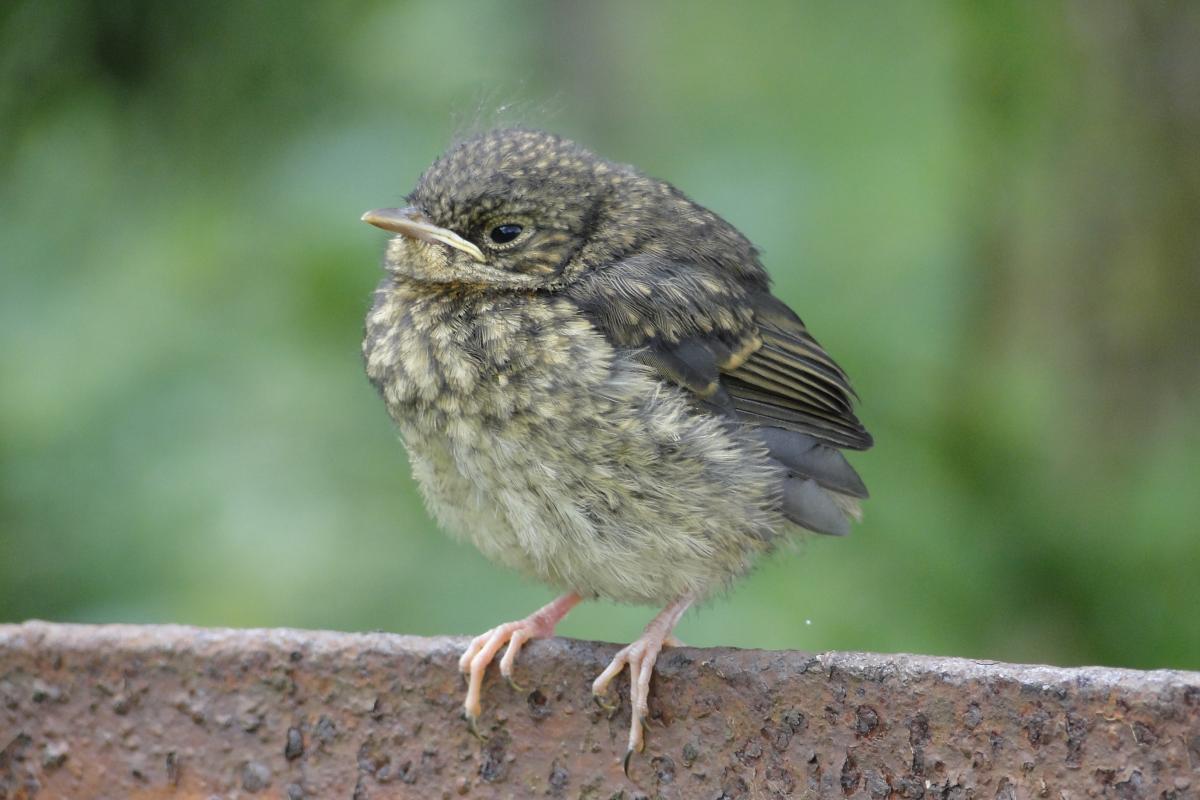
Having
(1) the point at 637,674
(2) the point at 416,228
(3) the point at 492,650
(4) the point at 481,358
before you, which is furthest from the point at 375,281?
(1) the point at 637,674

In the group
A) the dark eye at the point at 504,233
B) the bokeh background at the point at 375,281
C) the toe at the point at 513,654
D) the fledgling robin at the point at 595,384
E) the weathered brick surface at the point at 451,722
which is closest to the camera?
the weathered brick surface at the point at 451,722

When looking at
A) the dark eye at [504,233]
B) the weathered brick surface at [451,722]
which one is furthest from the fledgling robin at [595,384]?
the weathered brick surface at [451,722]

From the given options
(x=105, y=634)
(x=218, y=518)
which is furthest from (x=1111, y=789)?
(x=218, y=518)

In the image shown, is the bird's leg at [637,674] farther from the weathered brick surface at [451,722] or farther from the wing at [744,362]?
the wing at [744,362]

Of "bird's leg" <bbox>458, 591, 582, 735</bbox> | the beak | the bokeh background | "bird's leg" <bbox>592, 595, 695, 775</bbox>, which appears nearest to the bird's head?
the beak

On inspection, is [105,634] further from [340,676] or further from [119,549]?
[119,549]
